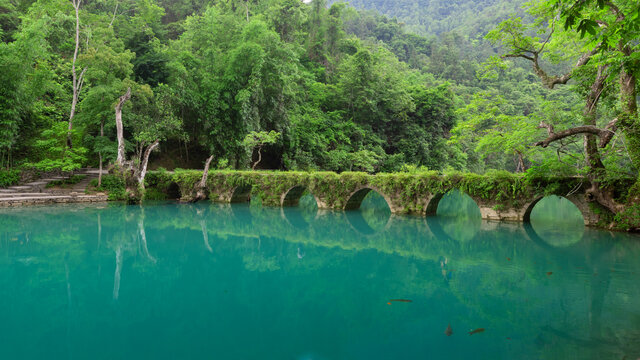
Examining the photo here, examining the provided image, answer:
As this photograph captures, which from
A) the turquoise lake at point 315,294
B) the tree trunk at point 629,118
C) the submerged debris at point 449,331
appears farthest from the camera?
the tree trunk at point 629,118

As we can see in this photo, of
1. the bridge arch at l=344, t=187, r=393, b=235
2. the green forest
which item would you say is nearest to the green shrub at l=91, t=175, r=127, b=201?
the green forest

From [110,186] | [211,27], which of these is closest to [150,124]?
[110,186]

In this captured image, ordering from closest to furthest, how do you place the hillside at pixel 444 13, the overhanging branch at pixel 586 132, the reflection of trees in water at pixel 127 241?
the reflection of trees in water at pixel 127 241 → the overhanging branch at pixel 586 132 → the hillside at pixel 444 13

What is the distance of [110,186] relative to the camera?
69.8 ft

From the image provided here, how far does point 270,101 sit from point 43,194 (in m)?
14.7

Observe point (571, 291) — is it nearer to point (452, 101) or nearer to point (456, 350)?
point (456, 350)

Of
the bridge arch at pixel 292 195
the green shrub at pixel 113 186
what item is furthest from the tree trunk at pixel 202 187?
the bridge arch at pixel 292 195

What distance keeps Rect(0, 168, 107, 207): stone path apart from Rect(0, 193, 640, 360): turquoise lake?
266 inches

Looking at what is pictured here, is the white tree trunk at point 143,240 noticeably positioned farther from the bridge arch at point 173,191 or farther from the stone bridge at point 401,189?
the bridge arch at point 173,191

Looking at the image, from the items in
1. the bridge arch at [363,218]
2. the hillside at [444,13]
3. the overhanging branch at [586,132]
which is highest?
the hillside at [444,13]

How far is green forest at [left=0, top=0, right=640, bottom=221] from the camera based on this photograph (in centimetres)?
1195

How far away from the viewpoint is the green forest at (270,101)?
11953mm

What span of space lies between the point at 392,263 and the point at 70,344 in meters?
6.00

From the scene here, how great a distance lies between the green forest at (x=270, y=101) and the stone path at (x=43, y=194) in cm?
105
